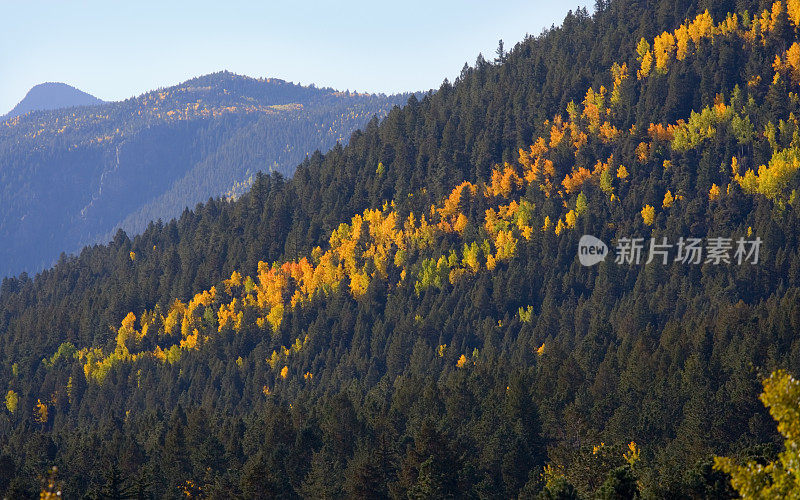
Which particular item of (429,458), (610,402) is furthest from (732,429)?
(429,458)

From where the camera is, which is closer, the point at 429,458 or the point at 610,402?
the point at 429,458

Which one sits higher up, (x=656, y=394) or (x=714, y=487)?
(x=714, y=487)

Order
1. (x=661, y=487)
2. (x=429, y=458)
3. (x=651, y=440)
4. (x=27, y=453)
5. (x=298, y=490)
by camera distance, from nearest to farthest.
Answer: (x=661, y=487) < (x=429, y=458) < (x=298, y=490) < (x=651, y=440) < (x=27, y=453)

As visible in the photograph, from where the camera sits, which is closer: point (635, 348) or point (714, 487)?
point (714, 487)

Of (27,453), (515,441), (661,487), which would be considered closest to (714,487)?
(661,487)

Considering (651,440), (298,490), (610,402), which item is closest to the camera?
(298,490)

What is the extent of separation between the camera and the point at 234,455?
121188mm

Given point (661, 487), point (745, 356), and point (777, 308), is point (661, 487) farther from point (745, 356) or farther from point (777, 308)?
point (777, 308)

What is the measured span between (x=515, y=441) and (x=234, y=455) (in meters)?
33.5

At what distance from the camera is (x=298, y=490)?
110 metres

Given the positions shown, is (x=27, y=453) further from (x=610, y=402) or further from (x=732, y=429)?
(x=732, y=429)

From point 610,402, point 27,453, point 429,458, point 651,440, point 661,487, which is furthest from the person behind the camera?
point 27,453

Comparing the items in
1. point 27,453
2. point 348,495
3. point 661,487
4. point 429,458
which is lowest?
point 27,453

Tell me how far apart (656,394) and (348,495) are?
47558 millimetres
